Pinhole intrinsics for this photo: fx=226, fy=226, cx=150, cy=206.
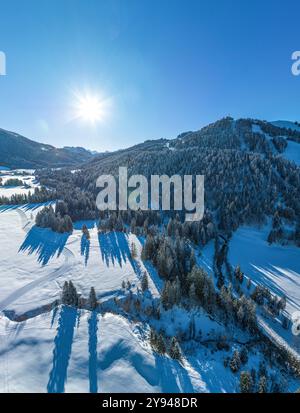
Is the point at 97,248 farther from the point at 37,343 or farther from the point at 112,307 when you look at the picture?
the point at 37,343

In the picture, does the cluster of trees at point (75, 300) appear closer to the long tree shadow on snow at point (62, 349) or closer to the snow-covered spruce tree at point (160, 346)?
the long tree shadow on snow at point (62, 349)

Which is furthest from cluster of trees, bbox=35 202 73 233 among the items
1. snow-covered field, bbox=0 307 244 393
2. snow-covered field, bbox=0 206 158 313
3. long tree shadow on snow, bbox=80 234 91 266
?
snow-covered field, bbox=0 307 244 393

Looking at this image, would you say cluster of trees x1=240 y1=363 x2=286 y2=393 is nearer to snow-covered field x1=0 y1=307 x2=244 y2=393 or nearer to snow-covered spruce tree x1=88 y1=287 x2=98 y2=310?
snow-covered field x1=0 y1=307 x2=244 y2=393

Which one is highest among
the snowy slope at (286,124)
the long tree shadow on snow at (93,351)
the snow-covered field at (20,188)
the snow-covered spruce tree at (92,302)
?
the snowy slope at (286,124)

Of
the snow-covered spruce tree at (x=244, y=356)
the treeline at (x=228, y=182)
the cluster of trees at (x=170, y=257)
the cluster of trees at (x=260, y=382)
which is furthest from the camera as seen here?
the treeline at (x=228, y=182)

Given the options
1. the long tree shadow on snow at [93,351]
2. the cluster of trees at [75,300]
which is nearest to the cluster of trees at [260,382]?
the long tree shadow on snow at [93,351]
